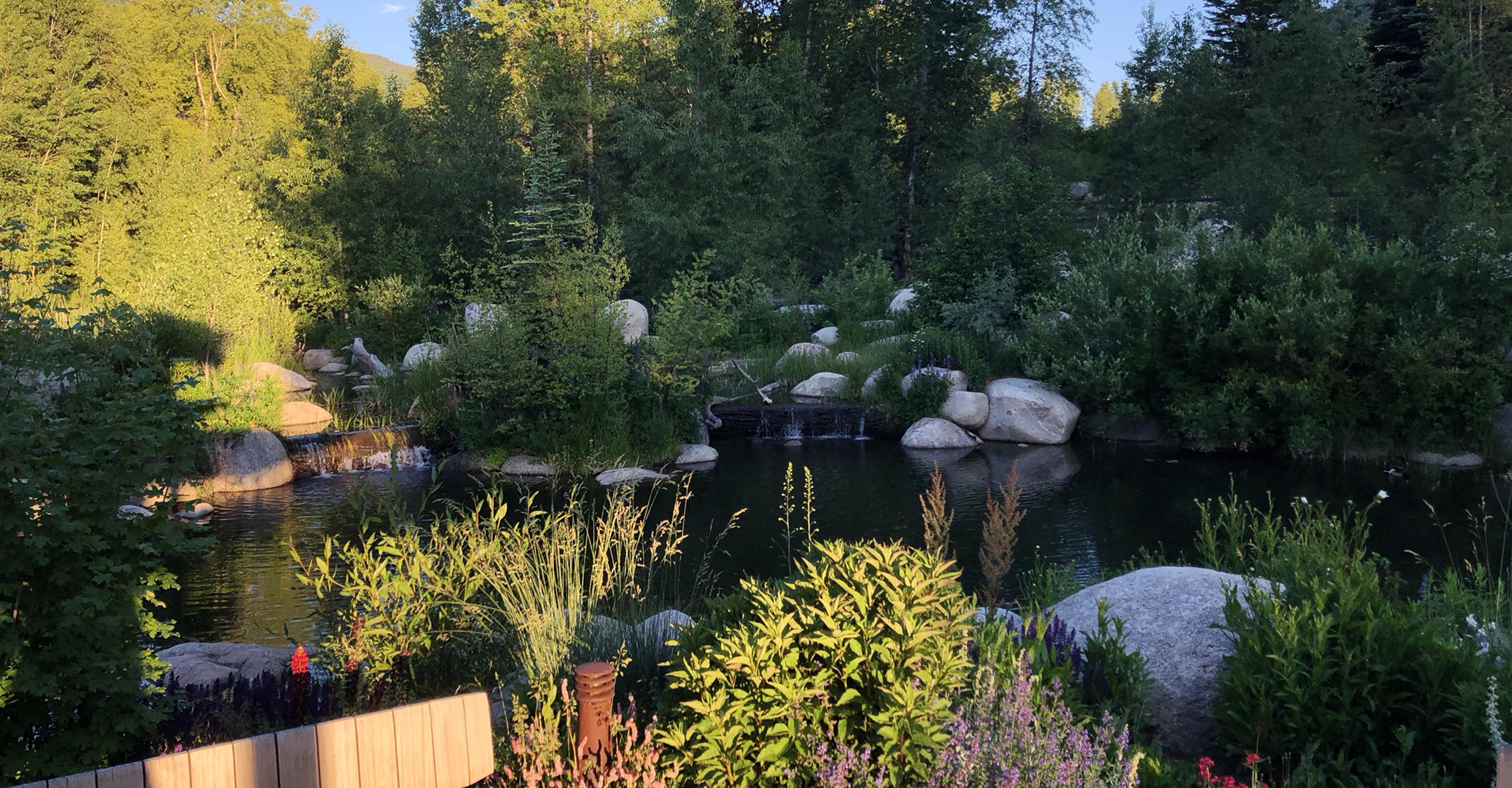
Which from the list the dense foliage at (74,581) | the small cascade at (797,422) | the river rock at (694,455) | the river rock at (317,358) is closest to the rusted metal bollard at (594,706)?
the dense foliage at (74,581)

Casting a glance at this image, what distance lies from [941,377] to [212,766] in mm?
12841

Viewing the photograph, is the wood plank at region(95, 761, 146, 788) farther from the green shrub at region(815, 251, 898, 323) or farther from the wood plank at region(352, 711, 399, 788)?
the green shrub at region(815, 251, 898, 323)

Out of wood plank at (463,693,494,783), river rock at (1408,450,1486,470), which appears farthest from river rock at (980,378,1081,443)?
wood plank at (463,693,494,783)

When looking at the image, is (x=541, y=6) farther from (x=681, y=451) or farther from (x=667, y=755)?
(x=667, y=755)

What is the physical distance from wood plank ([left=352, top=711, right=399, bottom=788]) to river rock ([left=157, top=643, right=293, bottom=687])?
7.06 feet

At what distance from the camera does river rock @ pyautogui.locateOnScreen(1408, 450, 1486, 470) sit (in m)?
11.6

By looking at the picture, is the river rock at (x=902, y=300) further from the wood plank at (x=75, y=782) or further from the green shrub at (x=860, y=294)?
the wood plank at (x=75, y=782)

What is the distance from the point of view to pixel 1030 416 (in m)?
13.8

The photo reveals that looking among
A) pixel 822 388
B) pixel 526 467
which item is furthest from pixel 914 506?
pixel 822 388

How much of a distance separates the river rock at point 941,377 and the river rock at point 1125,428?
1780 millimetres

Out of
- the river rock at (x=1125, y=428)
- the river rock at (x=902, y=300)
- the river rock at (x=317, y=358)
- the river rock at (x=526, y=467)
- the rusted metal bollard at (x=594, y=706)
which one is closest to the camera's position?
the rusted metal bollard at (x=594, y=706)

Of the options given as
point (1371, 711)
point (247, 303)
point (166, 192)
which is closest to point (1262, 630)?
point (1371, 711)

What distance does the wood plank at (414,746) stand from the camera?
200 cm

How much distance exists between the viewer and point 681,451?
12570mm
